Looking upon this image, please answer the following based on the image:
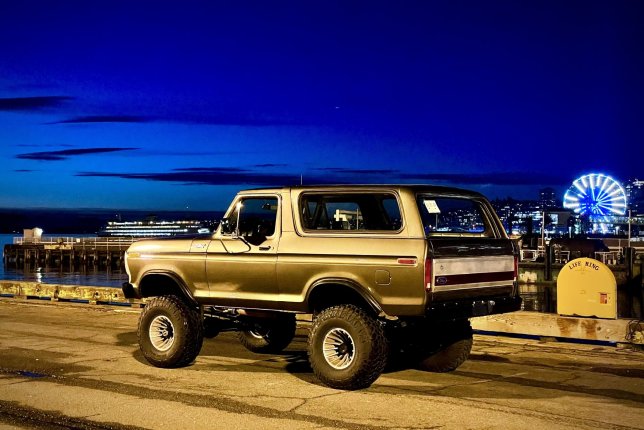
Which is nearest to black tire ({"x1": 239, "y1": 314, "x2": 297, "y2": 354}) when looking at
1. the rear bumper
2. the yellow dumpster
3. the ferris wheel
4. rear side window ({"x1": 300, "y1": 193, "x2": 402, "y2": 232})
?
rear side window ({"x1": 300, "y1": 193, "x2": 402, "y2": 232})

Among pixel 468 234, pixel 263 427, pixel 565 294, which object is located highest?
pixel 468 234

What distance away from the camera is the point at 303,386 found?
9281 millimetres

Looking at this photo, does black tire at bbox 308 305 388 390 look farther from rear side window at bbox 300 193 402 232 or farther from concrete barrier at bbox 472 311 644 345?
concrete barrier at bbox 472 311 644 345

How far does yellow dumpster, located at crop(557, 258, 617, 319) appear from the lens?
1194 cm

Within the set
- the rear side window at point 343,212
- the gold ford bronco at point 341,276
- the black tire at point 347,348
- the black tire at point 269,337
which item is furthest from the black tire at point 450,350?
the black tire at point 269,337

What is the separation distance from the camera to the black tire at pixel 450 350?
1000cm

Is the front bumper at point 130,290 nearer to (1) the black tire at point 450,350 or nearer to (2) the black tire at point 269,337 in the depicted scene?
(2) the black tire at point 269,337

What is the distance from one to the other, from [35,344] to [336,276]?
233 inches

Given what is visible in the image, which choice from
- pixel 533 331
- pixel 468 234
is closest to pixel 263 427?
pixel 468 234

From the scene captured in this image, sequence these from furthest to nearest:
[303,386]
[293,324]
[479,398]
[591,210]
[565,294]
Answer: [591,210] → [565,294] → [293,324] → [303,386] → [479,398]

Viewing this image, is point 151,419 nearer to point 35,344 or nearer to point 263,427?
point 263,427

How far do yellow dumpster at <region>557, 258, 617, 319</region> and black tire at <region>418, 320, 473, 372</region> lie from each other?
280 cm

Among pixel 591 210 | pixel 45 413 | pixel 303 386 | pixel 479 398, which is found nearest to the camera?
pixel 45 413

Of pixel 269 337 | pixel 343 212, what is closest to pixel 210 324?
pixel 269 337
